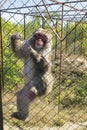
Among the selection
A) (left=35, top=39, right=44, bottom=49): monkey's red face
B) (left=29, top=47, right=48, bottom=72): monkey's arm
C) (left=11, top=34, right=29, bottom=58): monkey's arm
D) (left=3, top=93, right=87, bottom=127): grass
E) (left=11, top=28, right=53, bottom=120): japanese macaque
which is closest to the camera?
(left=29, top=47, right=48, bottom=72): monkey's arm

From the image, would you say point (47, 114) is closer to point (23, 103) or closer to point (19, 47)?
point (23, 103)

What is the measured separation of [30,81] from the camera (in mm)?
5566

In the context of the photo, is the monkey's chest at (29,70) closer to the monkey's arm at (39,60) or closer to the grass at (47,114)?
the monkey's arm at (39,60)

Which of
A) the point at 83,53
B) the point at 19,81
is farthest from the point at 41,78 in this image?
the point at 83,53

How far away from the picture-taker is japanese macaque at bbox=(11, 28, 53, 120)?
17.7 feet

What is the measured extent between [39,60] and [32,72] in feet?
1.88

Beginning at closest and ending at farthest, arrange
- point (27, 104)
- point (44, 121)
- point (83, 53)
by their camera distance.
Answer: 1. point (27, 104)
2. point (44, 121)
3. point (83, 53)

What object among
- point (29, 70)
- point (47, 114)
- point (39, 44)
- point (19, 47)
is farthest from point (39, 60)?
point (47, 114)

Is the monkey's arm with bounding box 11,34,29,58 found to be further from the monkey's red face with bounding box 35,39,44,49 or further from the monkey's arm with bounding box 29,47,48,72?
the monkey's arm with bounding box 29,47,48,72

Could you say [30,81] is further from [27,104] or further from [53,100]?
[53,100]

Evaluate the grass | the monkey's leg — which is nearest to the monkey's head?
the monkey's leg

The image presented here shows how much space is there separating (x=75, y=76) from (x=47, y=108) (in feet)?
11.1

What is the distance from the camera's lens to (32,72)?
552 centimetres

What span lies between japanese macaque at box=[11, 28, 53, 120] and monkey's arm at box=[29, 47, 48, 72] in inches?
4.4
